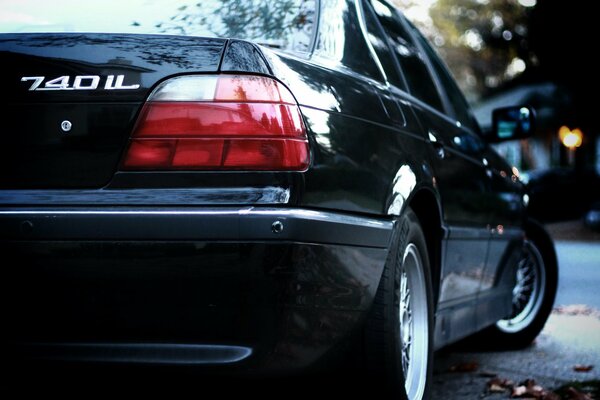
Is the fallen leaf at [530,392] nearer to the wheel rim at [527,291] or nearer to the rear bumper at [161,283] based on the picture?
the wheel rim at [527,291]

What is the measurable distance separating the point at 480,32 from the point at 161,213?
2739 centimetres

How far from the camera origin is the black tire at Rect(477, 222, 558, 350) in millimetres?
5656

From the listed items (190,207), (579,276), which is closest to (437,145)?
(190,207)

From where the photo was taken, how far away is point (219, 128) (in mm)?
2646

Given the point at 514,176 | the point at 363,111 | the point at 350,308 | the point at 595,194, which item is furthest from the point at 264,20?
the point at 595,194

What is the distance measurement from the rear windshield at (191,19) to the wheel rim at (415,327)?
0.92m

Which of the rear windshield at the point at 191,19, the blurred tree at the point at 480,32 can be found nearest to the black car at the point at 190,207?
the rear windshield at the point at 191,19

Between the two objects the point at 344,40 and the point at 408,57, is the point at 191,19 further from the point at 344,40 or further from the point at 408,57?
the point at 408,57

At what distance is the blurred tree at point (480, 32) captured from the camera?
88.3 feet

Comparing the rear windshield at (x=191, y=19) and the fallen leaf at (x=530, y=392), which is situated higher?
the rear windshield at (x=191, y=19)

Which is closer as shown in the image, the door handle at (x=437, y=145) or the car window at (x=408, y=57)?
the door handle at (x=437, y=145)

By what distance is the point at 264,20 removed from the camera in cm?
323

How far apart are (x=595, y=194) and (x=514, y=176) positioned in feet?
72.1

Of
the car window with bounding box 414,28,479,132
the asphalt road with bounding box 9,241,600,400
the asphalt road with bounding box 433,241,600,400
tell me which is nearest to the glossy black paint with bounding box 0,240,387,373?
the asphalt road with bounding box 9,241,600,400
